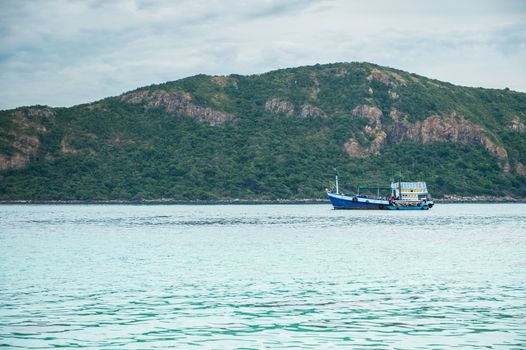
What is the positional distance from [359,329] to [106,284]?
17.7 metres

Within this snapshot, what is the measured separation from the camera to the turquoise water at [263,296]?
83.3 feet

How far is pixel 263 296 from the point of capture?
34.6 metres

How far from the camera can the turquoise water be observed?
1000 inches

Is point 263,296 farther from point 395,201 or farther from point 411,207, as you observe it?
point 411,207

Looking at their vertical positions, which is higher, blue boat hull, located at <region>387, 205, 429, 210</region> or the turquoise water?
blue boat hull, located at <region>387, 205, 429, 210</region>

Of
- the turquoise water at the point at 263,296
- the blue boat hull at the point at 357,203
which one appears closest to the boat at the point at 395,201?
the blue boat hull at the point at 357,203

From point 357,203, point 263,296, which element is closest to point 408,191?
point 357,203

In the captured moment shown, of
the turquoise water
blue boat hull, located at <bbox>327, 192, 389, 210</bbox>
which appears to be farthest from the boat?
the turquoise water

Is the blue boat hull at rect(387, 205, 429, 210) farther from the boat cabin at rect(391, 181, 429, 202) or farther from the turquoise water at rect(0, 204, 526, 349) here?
the turquoise water at rect(0, 204, 526, 349)

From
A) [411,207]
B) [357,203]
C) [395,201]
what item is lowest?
[411,207]

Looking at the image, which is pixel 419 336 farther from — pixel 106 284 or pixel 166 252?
pixel 166 252

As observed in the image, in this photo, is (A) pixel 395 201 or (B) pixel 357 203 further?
(B) pixel 357 203

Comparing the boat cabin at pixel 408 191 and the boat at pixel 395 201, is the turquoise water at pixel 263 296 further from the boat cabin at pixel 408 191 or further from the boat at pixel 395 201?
the boat cabin at pixel 408 191

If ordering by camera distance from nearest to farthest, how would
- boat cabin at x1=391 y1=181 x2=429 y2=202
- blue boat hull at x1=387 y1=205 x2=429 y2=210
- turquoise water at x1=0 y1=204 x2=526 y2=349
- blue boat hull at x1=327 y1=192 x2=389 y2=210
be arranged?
turquoise water at x1=0 y1=204 x2=526 y2=349 < blue boat hull at x1=387 y1=205 x2=429 y2=210 < blue boat hull at x1=327 y1=192 x2=389 y2=210 < boat cabin at x1=391 y1=181 x2=429 y2=202
